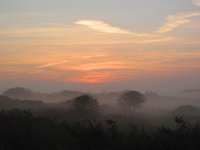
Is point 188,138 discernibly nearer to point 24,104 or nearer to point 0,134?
point 0,134

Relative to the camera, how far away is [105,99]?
411 feet

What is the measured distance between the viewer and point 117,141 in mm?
9430

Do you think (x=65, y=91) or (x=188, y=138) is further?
(x=65, y=91)

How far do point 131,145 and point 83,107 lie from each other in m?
32.8

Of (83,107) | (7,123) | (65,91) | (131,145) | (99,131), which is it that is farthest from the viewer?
(65,91)

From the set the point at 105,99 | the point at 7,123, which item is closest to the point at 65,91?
the point at 105,99

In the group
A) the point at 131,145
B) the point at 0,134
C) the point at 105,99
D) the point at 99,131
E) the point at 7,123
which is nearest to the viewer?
the point at 131,145

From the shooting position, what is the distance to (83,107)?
41.7m

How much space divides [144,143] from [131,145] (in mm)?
349

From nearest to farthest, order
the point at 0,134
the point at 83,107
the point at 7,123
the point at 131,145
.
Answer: the point at 131,145
the point at 0,134
the point at 7,123
the point at 83,107

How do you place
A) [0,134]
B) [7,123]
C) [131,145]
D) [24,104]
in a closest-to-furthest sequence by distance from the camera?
[131,145]
[0,134]
[7,123]
[24,104]

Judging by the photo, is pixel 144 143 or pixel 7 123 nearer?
pixel 144 143

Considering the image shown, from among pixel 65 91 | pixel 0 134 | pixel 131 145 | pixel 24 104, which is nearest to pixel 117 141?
pixel 131 145

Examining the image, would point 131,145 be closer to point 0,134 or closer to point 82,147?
point 82,147
